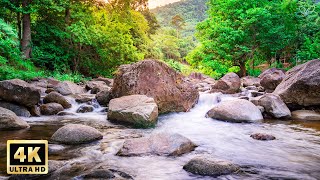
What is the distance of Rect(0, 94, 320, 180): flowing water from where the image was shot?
175 inches

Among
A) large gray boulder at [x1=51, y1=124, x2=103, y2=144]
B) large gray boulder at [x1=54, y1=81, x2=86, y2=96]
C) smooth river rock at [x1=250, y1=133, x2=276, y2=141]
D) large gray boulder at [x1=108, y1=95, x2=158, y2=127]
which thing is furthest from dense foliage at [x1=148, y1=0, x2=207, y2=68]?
large gray boulder at [x1=51, y1=124, x2=103, y2=144]

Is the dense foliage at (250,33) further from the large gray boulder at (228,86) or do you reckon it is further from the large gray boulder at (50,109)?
the large gray boulder at (50,109)

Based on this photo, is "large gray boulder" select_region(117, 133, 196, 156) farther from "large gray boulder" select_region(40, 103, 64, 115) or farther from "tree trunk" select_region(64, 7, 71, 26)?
"tree trunk" select_region(64, 7, 71, 26)

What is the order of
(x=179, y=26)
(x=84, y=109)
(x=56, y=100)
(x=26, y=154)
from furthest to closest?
1. (x=179, y=26)
2. (x=56, y=100)
3. (x=84, y=109)
4. (x=26, y=154)

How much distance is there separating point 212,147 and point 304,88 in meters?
5.16

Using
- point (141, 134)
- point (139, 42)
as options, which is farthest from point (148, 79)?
point (139, 42)

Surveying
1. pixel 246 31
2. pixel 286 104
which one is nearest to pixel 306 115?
pixel 286 104

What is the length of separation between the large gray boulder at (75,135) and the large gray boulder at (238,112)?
433 cm

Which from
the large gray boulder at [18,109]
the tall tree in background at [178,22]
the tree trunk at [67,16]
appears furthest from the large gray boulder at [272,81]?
the tall tree in background at [178,22]

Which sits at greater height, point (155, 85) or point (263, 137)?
point (155, 85)

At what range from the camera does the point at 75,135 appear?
6.01 m

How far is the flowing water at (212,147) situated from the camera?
4457mm

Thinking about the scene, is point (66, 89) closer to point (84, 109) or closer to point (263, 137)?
point (84, 109)

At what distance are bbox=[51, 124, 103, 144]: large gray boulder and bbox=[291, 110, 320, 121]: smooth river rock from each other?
21.9ft
